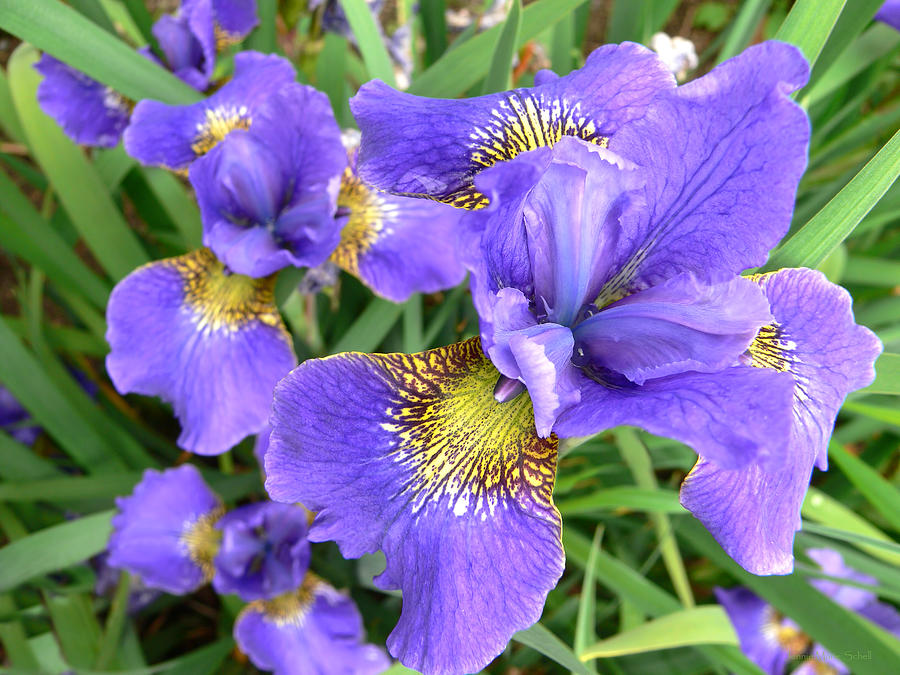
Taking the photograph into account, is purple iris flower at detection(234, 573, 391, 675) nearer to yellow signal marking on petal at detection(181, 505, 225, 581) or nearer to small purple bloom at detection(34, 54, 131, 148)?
yellow signal marking on petal at detection(181, 505, 225, 581)

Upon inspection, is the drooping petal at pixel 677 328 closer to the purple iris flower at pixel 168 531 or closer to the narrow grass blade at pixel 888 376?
the narrow grass blade at pixel 888 376

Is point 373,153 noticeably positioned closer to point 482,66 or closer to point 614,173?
point 614,173

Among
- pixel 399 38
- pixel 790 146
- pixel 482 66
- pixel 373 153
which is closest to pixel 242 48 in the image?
pixel 399 38

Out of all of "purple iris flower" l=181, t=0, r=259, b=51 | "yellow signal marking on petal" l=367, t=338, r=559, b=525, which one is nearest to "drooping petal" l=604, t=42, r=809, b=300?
"yellow signal marking on petal" l=367, t=338, r=559, b=525

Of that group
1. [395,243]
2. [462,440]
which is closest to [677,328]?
[462,440]

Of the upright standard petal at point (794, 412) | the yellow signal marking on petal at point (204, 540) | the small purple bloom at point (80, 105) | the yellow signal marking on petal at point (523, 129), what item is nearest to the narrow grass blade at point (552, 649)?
the upright standard petal at point (794, 412)
